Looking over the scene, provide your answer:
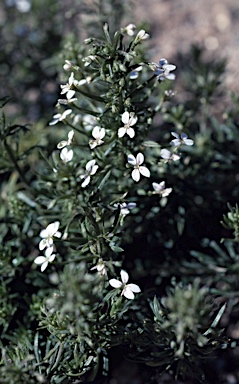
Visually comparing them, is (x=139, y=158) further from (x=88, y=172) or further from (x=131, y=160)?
(x=88, y=172)

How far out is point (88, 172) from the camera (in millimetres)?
2520

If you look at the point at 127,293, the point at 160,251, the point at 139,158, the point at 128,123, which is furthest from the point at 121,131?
the point at 160,251

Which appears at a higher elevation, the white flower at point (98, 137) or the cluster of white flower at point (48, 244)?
the white flower at point (98, 137)

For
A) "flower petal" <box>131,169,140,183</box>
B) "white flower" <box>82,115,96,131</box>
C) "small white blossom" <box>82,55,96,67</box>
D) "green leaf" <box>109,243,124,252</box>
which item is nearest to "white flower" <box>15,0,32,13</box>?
"white flower" <box>82,115,96,131</box>

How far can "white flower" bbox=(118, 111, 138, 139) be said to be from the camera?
8.10 feet

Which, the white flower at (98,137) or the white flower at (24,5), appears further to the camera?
the white flower at (24,5)

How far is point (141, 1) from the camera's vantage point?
5.50m

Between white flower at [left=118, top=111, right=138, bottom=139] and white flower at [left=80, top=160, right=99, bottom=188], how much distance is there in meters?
0.18

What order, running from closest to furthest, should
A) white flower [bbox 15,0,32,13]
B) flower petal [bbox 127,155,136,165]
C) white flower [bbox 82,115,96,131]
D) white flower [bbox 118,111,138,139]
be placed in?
1. white flower [bbox 118,111,138,139]
2. flower petal [bbox 127,155,136,165]
3. white flower [bbox 82,115,96,131]
4. white flower [bbox 15,0,32,13]

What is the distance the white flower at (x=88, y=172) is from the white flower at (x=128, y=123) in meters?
0.18

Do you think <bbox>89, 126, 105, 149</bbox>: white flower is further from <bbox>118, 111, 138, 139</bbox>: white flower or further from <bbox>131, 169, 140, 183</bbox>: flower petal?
<bbox>131, 169, 140, 183</bbox>: flower petal

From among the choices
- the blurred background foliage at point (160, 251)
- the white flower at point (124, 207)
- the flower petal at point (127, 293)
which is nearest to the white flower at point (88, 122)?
the blurred background foliage at point (160, 251)

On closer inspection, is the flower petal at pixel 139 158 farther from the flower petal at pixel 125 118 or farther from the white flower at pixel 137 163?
the flower petal at pixel 125 118

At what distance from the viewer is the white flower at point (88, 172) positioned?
248 centimetres
